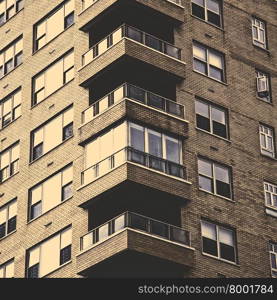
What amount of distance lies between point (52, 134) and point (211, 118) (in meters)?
8.81

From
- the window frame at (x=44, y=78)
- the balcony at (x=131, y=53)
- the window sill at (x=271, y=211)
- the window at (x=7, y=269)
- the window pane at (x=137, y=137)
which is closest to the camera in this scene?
the window pane at (x=137, y=137)

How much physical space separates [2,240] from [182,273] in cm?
1286

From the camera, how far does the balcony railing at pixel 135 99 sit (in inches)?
1988

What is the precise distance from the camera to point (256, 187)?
2117 inches

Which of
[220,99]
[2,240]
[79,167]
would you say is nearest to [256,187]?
[220,99]

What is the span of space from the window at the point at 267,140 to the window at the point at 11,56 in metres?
15.5

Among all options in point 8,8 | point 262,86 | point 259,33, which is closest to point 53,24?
point 8,8

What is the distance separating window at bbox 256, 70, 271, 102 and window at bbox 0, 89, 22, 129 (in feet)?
45.8

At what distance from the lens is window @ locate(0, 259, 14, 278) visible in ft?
181

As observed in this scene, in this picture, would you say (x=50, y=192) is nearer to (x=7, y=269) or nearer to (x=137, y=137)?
(x=7, y=269)

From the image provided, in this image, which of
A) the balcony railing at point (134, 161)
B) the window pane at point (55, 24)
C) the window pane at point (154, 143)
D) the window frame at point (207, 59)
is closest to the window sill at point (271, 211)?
the balcony railing at point (134, 161)

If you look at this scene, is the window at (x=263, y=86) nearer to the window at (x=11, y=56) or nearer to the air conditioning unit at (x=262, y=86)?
the air conditioning unit at (x=262, y=86)

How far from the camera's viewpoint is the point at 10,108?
198 ft

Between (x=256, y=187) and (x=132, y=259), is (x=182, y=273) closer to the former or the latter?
(x=132, y=259)
